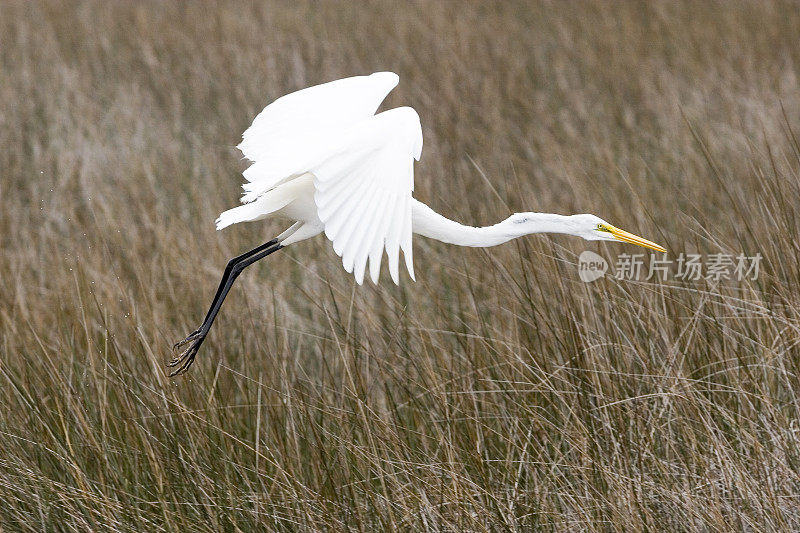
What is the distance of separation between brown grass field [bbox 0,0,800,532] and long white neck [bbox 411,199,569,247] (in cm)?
38

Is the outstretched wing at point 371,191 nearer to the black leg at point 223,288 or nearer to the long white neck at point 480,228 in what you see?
the long white neck at point 480,228

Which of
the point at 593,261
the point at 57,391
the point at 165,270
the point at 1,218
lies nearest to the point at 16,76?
the point at 1,218

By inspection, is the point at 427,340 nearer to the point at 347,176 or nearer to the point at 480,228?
the point at 480,228

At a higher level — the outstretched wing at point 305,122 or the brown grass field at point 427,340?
the outstretched wing at point 305,122

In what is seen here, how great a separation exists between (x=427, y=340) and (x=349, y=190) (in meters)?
1.02

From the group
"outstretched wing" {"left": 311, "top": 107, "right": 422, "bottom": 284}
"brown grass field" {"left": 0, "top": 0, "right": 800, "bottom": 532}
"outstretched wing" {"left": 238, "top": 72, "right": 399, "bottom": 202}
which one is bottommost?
"brown grass field" {"left": 0, "top": 0, "right": 800, "bottom": 532}

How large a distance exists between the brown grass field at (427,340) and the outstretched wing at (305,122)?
52 centimetres

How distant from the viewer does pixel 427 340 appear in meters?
3.33

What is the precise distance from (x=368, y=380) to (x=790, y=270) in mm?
1315

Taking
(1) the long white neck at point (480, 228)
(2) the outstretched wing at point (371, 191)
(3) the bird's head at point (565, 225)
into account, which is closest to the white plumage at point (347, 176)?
(2) the outstretched wing at point (371, 191)

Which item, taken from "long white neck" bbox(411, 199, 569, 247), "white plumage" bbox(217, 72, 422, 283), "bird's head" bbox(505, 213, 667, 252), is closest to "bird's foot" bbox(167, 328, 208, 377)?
"white plumage" bbox(217, 72, 422, 283)

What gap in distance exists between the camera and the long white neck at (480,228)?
2.79 m

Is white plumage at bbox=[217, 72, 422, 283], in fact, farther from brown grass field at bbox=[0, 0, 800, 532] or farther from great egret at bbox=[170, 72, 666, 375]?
brown grass field at bbox=[0, 0, 800, 532]

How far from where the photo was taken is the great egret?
2.32 meters
